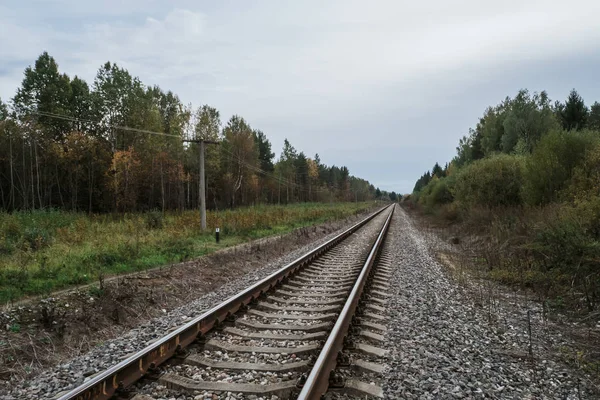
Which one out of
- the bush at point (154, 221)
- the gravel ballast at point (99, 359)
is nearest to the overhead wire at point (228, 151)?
the bush at point (154, 221)

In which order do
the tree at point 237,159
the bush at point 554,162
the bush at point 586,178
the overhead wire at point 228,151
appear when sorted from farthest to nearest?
the tree at point 237,159 → the overhead wire at point 228,151 → the bush at point 554,162 → the bush at point 586,178

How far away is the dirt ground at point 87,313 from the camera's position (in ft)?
14.4

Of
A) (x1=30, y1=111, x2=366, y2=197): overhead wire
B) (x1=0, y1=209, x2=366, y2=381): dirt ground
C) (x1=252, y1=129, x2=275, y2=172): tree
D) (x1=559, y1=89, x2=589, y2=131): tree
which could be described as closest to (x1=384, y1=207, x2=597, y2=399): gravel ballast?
(x1=0, y1=209, x2=366, y2=381): dirt ground

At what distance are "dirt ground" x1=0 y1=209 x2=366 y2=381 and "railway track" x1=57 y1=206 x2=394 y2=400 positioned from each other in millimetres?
1465

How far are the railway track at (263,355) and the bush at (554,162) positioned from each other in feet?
34.2

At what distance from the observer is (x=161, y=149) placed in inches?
1516

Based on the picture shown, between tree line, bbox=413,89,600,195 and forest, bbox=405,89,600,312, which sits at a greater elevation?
tree line, bbox=413,89,600,195

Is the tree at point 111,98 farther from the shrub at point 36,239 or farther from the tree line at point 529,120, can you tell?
the tree line at point 529,120

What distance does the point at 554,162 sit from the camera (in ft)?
43.2

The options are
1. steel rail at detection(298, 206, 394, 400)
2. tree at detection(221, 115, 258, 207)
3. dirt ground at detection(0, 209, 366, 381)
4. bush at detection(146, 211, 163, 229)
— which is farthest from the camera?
tree at detection(221, 115, 258, 207)

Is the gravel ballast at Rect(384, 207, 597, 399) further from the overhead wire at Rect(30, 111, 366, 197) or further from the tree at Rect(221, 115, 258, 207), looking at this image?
the tree at Rect(221, 115, 258, 207)

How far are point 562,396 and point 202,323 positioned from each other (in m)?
4.00

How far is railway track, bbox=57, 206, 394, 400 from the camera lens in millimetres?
3299

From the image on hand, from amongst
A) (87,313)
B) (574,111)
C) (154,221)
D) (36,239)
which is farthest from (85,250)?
(574,111)
